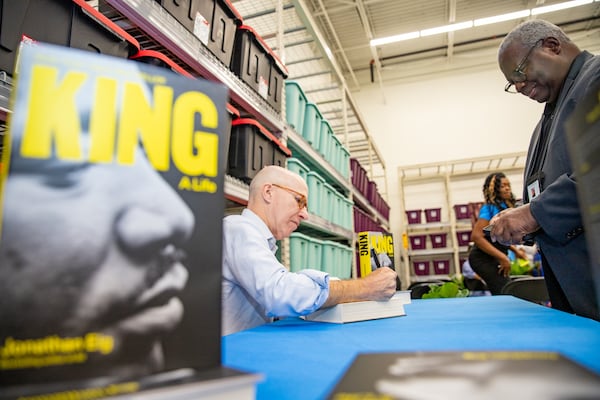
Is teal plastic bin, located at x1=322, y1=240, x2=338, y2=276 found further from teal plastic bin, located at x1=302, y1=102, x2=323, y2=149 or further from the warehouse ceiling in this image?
the warehouse ceiling

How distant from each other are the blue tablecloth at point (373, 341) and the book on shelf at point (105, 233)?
0.46 ft

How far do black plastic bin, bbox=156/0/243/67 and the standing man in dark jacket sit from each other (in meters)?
1.26

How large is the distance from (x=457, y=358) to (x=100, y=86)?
463 mm

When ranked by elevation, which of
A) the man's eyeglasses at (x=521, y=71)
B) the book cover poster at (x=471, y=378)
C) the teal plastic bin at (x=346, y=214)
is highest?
the man's eyeglasses at (x=521, y=71)

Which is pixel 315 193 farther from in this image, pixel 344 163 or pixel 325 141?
pixel 344 163

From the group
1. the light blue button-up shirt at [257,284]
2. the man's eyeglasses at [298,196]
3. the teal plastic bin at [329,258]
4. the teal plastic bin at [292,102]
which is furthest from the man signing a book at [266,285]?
the teal plastic bin at [329,258]

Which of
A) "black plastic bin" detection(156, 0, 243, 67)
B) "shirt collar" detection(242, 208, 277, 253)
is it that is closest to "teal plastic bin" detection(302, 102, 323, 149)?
"black plastic bin" detection(156, 0, 243, 67)

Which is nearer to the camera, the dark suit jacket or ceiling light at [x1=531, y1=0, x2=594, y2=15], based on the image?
the dark suit jacket

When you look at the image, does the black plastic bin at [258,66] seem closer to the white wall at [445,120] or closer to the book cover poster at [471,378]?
the book cover poster at [471,378]

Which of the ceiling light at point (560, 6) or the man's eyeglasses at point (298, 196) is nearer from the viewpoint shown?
the man's eyeglasses at point (298, 196)

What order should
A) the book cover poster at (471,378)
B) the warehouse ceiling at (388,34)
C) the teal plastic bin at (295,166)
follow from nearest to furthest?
the book cover poster at (471,378)
the teal plastic bin at (295,166)
the warehouse ceiling at (388,34)

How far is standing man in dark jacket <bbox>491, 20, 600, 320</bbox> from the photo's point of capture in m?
1.04

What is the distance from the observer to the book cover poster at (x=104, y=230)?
0.31 m

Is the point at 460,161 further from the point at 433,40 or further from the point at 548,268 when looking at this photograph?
the point at 548,268
